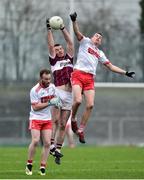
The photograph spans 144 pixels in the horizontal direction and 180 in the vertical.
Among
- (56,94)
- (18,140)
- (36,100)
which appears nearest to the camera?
(36,100)

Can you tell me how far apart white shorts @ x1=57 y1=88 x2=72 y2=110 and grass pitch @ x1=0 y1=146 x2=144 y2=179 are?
1.45 meters

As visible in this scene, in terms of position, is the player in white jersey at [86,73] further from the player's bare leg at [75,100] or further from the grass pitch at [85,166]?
the grass pitch at [85,166]

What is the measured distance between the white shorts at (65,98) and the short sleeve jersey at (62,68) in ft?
0.68

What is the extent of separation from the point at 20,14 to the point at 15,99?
12.4 feet

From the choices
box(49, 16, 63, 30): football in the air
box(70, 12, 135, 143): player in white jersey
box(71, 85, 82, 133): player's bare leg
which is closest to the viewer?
box(49, 16, 63, 30): football in the air

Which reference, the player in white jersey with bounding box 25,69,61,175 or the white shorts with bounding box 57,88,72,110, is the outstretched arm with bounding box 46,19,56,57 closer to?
the white shorts with bounding box 57,88,72,110

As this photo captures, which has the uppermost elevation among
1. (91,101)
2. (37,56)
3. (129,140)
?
(91,101)

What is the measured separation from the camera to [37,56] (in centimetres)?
Result: 4606

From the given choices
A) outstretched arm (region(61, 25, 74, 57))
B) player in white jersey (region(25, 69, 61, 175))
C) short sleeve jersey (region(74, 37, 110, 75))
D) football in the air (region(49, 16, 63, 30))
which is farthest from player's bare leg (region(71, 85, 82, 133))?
player in white jersey (region(25, 69, 61, 175))

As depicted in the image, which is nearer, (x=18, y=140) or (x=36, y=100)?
(x=36, y=100)

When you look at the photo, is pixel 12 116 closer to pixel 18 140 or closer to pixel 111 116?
pixel 18 140

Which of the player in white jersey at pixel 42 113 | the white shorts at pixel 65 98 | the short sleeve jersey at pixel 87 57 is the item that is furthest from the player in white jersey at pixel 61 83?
the player in white jersey at pixel 42 113

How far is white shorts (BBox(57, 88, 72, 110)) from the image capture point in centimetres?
2419

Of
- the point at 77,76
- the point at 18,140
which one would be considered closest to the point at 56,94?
the point at 77,76
